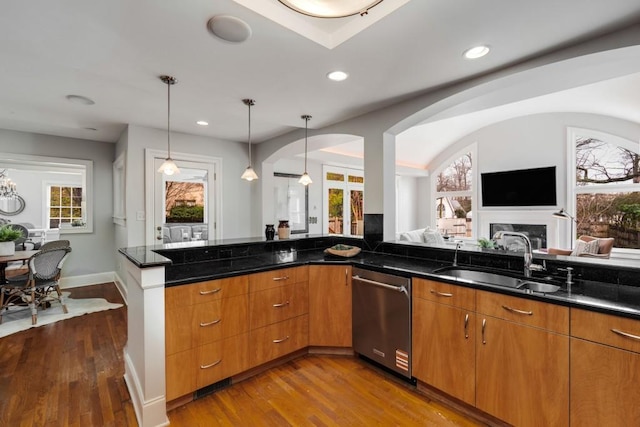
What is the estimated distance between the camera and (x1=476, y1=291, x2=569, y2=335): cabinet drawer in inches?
60.7

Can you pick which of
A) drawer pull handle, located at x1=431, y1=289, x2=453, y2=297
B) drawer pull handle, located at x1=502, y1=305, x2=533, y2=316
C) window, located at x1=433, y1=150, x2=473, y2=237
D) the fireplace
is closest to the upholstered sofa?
drawer pull handle, located at x1=431, y1=289, x2=453, y2=297

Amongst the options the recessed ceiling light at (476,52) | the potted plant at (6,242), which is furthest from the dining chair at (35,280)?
the recessed ceiling light at (476,52)

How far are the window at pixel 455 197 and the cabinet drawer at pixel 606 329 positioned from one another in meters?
6.40

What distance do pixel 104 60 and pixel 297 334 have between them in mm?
2617

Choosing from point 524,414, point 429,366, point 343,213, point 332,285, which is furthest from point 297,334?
point 343,213

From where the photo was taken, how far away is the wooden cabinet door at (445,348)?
1.91 meters

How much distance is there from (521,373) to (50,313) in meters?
5.00

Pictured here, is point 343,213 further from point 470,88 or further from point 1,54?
point 1,54

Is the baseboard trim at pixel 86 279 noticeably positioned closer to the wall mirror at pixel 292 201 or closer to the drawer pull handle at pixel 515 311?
the wall mirror at pixel 292 201

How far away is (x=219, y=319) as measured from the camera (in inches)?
84.5

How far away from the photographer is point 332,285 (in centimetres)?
270

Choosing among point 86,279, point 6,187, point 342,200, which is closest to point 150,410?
point 86,279

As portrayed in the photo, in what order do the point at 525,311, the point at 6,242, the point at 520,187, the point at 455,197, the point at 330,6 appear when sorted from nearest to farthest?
the point at 330,6 < the point at 525,311 < the point at 6,242 < the point at 520,187 < the point at 455,197

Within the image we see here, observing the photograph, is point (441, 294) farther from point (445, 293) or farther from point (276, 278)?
point (276, 278)
